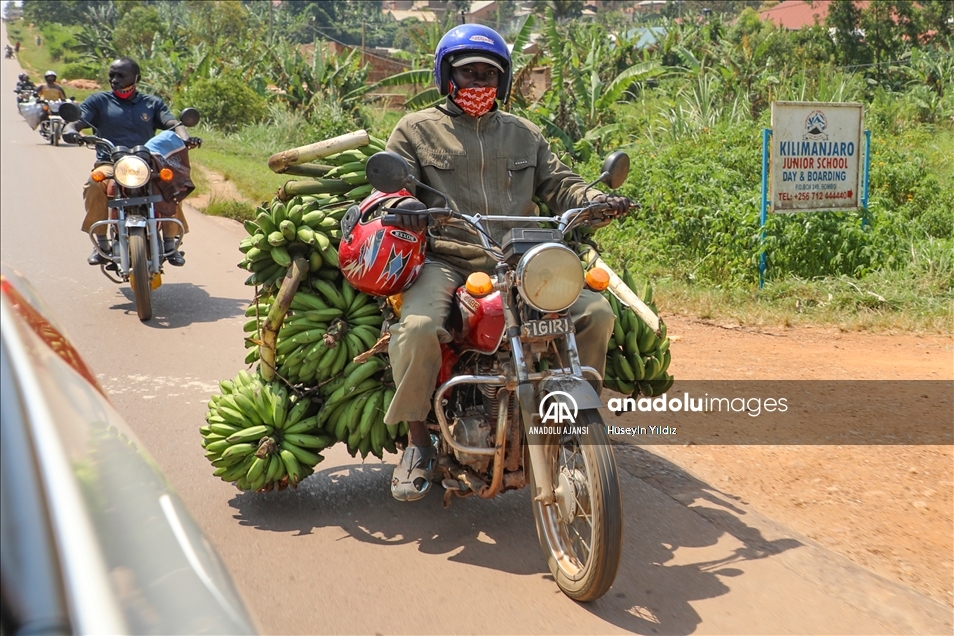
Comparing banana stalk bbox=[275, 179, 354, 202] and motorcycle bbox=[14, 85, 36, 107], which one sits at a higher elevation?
motorcycle bbox=[14, 85, 36, 107]

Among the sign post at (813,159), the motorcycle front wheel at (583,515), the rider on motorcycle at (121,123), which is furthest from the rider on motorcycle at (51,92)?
the motorcycle front wheel at (583,515)

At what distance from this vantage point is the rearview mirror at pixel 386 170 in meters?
3.60

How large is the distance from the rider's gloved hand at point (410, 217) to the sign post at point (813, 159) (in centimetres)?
Answer: 606

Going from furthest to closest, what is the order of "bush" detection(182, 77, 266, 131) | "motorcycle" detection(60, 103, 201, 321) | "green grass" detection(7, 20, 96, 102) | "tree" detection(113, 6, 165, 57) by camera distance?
1. "green grass" detection(7, 20, 96, 102)
2. "tree" detection(113, 6, 165, 57)
3. "bush" detection(182, 77, 266, 131)
4. "motorcycle" detection(60, 103, 201, 321)

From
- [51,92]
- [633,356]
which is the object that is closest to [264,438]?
[633,356]

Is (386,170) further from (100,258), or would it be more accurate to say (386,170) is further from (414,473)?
(100,258)

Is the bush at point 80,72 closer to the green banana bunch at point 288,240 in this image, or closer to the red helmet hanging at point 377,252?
the green banana bunch at point 288,240

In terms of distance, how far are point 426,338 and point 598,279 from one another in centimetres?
72

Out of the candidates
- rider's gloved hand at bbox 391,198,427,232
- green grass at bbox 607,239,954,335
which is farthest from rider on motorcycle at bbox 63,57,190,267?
rider's gloved hand at bbox 391,198,427,232

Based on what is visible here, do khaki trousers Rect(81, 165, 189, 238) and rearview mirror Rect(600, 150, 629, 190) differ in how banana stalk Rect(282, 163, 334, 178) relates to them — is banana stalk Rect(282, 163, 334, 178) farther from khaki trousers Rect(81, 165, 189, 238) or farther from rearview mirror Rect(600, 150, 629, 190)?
khaki trousers Rect(81, 165, 189, 238)

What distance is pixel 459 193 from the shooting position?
4.30m

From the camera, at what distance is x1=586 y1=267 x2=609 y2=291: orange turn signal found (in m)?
3.65

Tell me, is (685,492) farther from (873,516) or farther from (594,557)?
(594,557)

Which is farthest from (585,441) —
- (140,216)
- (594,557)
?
(140,216)
